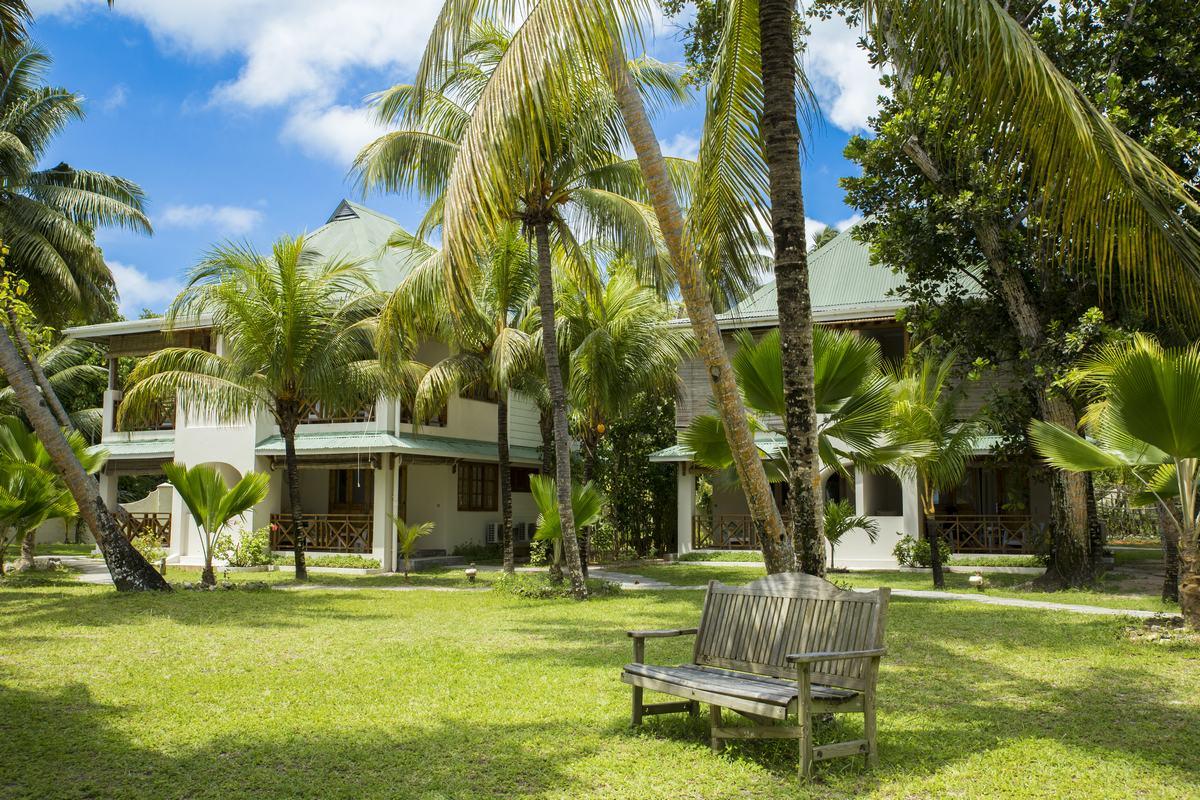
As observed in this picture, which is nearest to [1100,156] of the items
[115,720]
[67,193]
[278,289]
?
[115,720]

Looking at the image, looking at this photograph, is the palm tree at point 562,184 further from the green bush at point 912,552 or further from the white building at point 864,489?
the green bush at point 912,552

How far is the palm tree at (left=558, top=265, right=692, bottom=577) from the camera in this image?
1620 cm

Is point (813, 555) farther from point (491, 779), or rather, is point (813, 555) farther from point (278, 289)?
point (278, 289)

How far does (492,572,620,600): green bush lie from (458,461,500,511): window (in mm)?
8227

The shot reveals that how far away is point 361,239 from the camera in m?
24.8

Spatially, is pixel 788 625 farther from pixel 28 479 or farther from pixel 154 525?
pixel 154 525

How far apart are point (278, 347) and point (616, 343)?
583 centimetres

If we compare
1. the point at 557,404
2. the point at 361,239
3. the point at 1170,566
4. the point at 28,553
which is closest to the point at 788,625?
the point at 557,404

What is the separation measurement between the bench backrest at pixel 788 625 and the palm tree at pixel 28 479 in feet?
41.5

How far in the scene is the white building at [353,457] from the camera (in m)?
21.1

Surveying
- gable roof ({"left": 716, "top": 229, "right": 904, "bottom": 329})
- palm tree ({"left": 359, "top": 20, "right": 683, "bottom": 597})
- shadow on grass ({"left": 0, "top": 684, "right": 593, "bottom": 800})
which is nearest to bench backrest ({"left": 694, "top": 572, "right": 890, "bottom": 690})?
shadow on grass ({"left": 0, "top": 684, "right": 593, "bottom": 800})

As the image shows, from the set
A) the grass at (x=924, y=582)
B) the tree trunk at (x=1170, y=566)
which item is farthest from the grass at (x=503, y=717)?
the grass at (x=924, y=582)

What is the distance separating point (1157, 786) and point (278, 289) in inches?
567

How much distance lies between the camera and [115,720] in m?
6.31
